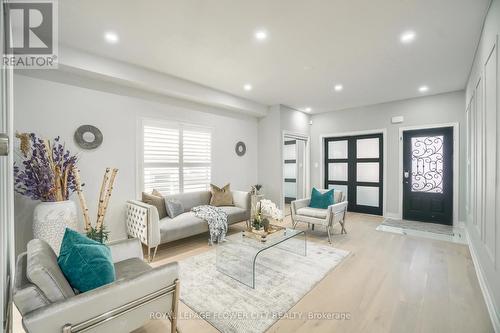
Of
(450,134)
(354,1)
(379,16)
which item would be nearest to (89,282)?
(354,1)

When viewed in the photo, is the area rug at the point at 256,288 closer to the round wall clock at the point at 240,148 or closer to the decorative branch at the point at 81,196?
the decorative branch at the point at 81,196

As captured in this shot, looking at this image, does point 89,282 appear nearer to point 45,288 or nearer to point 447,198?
point 45,288

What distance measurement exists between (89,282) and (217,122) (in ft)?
13.3

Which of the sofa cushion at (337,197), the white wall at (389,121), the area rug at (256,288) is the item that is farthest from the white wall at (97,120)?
the white wall at (389,121)

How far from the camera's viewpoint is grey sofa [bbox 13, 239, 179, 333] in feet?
3.83

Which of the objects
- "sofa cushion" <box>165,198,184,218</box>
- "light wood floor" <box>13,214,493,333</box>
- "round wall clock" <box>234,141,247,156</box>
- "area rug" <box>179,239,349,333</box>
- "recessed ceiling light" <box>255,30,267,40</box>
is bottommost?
"light wood floor" <box>13,214,493,333</box>

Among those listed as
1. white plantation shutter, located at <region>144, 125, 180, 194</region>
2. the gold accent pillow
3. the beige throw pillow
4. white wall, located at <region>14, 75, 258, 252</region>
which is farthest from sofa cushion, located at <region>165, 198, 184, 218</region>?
the gold accent pillow

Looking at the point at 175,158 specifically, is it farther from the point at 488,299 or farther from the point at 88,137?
the point at 488,299

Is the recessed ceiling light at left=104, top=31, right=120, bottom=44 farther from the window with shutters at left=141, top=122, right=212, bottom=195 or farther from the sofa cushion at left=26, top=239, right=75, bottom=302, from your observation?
the sofa cushion at left=26, top=239, right=75, bottom=302

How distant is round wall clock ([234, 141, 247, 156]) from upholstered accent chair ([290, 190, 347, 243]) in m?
1.95

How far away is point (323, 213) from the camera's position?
394 cm

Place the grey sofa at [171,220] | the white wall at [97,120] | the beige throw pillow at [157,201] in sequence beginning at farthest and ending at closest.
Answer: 1. the beige throw pillow at [157,201]
2. the grey sofa at [171,220]
3. the white wall at [97,120]

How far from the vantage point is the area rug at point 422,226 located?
4473 mm
